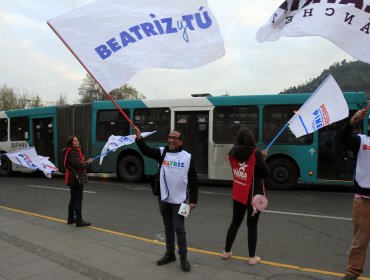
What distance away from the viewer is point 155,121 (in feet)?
43.5

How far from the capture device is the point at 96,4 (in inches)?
190

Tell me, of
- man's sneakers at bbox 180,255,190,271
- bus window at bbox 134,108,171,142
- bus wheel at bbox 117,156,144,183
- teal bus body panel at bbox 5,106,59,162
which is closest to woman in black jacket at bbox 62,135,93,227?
man's sneakers at bbox 180,255,190,271

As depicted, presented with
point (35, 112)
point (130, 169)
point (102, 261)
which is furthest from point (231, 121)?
point (35, 112)

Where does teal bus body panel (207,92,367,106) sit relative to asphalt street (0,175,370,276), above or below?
above

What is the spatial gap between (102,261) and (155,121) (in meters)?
8.50

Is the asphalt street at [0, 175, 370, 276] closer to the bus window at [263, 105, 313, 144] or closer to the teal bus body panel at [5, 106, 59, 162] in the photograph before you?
the bus window at [263, 105, 313, 144]

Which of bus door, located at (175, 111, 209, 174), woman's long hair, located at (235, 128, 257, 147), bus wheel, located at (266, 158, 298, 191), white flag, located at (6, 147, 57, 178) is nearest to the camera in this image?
woman's long hair, located at (235, 128, 257, 147)

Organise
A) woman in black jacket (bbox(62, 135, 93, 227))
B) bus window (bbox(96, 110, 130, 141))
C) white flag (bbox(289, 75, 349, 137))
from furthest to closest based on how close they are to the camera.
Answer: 1. bus window (bbox(96, 110, 130, 141))
2. woman in black jacket (bbox(62, 135, 93, 227))
3. white flag (bbox(289, 75, 349, 137))

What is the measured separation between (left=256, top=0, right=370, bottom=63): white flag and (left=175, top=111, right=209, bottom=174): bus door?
7933 mm

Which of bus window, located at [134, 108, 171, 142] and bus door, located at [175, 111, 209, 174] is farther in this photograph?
bus window, located at [134, 108, 171, 142]

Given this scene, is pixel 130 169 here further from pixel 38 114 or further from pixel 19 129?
pixel 19 129

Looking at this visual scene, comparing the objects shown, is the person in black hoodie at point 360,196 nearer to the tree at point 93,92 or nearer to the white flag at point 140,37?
the white flag at point 140,37

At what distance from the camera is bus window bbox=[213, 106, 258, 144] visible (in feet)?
39.1

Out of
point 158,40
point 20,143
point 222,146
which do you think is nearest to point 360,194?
point 158,40
